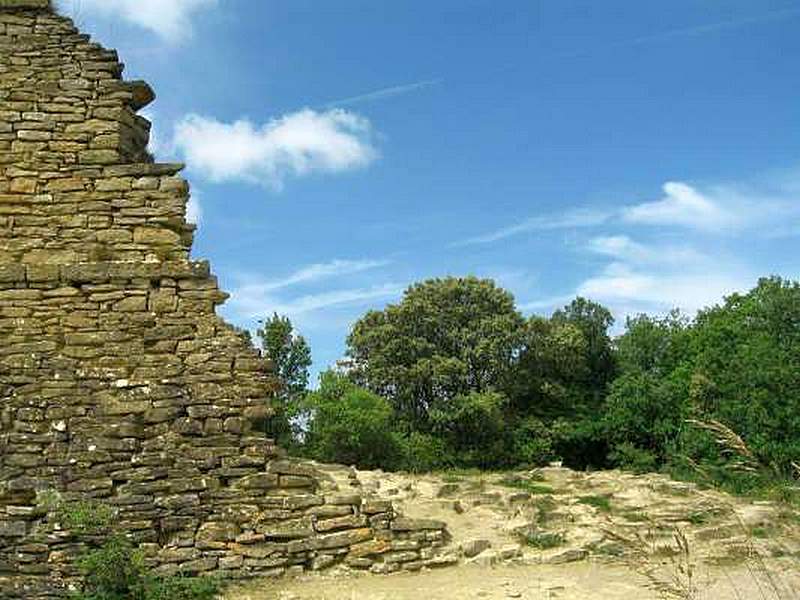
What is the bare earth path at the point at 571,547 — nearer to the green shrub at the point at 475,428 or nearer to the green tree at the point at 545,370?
the green shrub at the point at 475,428

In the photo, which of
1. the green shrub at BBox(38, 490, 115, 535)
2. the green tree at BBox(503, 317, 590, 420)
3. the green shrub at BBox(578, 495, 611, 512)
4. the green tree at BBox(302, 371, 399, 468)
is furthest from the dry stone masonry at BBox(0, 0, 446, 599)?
the green tree at BBox(503, 317, 590, 420)

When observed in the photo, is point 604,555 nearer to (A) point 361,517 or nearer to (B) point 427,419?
(A) point 361,517

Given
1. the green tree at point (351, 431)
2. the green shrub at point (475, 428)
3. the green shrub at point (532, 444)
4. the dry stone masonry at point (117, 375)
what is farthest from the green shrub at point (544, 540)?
the green shrub at point (532, 444)

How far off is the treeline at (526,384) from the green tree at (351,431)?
0.14 feet

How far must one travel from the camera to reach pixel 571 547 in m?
8.92

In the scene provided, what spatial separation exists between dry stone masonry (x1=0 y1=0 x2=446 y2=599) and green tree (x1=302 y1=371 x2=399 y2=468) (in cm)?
1676

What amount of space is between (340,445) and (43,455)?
17614mm

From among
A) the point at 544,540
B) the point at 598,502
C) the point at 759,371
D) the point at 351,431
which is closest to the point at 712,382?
the point at 759,371

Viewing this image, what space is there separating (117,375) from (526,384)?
27.8 meters

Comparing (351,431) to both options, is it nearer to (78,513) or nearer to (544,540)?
(544,540)

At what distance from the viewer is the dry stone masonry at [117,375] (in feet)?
25.6

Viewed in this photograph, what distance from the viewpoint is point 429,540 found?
27.4 ft

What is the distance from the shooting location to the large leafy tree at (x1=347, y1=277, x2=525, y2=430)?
107 feet

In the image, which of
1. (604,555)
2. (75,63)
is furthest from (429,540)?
(75,63)
